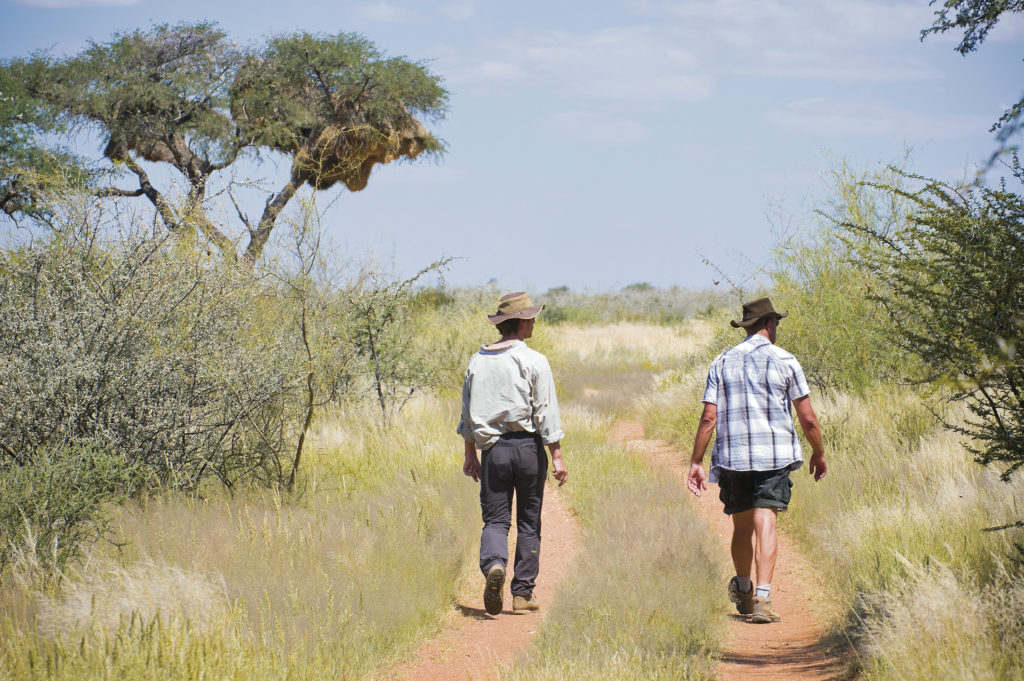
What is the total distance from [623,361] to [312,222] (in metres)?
19.9

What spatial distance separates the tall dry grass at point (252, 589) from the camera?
4102mm

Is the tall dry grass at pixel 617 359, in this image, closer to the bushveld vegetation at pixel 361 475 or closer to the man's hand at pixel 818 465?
the bushveld vegetation at pixel 361 475

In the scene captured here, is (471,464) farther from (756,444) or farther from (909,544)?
(909,544)

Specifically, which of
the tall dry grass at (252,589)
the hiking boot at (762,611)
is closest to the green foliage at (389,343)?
the tall dry grass at (252,589)

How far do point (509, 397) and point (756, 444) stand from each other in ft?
5.07

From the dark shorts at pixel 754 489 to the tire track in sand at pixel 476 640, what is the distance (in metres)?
1.24

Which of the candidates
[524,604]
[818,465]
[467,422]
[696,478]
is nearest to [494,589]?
[524,604]

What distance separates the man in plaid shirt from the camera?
5.55m

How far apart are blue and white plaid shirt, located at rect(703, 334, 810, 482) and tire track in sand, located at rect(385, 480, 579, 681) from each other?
4.78 ft

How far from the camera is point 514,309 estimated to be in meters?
6.04

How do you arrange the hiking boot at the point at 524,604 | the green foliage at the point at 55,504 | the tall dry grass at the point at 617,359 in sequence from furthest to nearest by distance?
the tall dry grass at the point at 617,359 < the hiking boot at the point at 524,604 < the green foliage at the point at 55,504

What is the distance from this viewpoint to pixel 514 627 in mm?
5688

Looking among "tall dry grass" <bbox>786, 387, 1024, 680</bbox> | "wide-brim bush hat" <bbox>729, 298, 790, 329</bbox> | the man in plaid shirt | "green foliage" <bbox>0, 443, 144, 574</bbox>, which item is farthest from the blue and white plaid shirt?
"green foliage" <bbox>0, 443, 144, 574</bbox>

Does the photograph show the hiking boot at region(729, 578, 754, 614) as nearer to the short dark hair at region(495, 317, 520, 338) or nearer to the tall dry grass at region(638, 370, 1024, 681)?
the tall dry grass at region(638, 370, 1024, 681)
